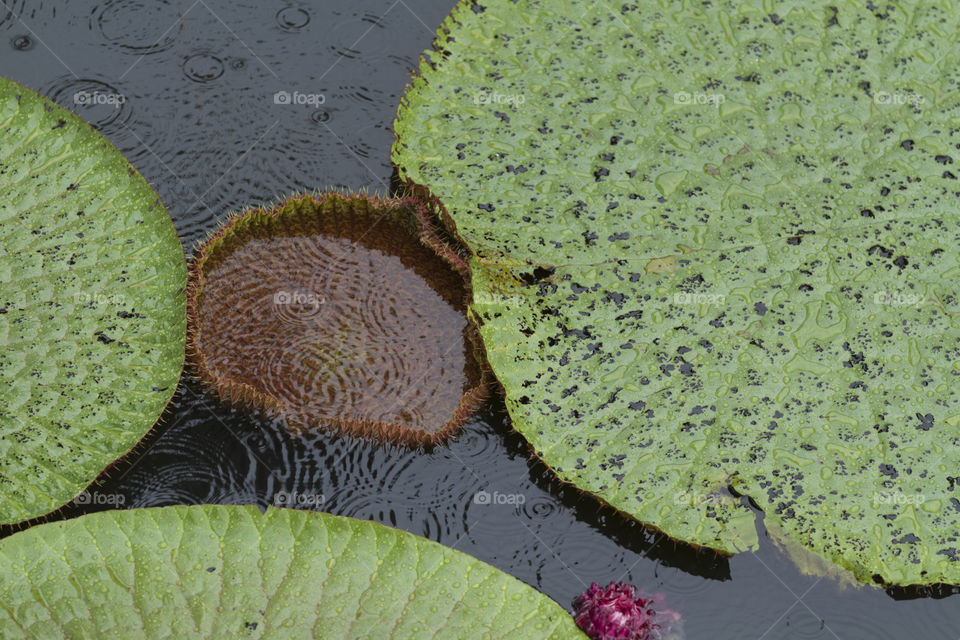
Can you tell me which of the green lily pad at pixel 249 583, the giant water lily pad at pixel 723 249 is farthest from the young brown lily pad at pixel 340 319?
the green lily pad at pixel 249 583

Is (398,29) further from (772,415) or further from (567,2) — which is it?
(772,415)

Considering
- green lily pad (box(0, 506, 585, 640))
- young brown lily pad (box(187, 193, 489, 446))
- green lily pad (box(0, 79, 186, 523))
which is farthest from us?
young brown lily pad (box(187, 193, 489, 446))

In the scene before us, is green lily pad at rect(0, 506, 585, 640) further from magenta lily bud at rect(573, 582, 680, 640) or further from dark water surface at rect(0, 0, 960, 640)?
dark water surface at rect(0, 0, 960, 640)

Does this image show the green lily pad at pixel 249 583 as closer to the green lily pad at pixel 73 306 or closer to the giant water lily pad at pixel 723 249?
the green lily pad at pixel 73 306

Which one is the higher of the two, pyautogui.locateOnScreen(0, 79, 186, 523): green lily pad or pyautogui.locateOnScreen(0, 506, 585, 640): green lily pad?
pyautogui.locateOnScreen(0, 79, 186, 523): green lily pad

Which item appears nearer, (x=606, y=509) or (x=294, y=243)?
(x=606, y=509)

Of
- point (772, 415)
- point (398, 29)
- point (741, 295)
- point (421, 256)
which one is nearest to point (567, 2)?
point (398, 29)

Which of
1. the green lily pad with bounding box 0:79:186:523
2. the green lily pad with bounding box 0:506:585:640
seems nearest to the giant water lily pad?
the green lily pad with bounding box 0:506:585:640
